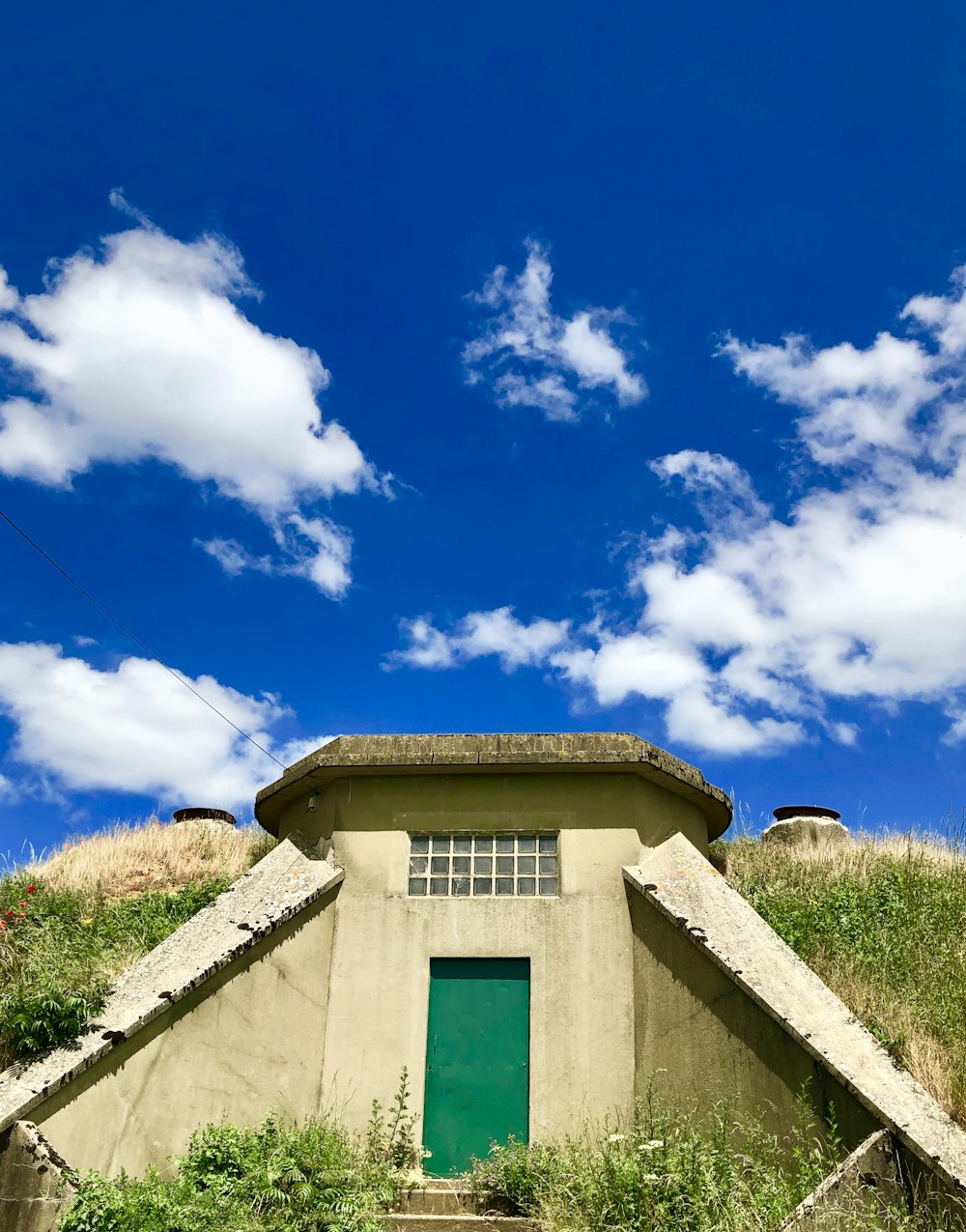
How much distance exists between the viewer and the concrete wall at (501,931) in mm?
9469

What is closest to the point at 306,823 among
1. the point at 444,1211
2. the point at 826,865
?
the point at 444,1211

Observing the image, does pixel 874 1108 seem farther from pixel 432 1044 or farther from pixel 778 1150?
pixel 432 1044

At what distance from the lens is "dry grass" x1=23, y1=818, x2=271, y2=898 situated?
1397 cm

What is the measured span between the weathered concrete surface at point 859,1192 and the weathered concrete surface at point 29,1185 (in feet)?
17.1

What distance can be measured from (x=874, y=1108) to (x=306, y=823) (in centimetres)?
633

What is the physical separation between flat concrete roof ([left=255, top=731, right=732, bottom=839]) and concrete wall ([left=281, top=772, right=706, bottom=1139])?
0.57ft

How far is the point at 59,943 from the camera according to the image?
11.0 m

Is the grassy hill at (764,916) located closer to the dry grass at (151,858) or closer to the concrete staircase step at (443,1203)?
the dry grass at (151,858)

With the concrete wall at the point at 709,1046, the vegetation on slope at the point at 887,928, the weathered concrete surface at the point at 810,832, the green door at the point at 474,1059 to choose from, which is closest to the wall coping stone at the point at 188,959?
the green door at the point at 474,1059

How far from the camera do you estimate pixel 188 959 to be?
930 centimetres

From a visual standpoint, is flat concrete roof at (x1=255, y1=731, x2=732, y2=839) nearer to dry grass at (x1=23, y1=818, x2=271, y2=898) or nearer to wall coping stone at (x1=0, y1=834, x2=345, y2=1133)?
wall coping stone at (x1=0, y1=834, x2=345, y2=1133)

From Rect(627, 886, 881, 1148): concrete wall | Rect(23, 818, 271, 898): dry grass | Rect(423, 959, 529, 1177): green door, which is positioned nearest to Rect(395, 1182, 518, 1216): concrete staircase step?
Rect(423, 959, 529, 1177): green door

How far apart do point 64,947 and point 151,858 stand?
4.09m

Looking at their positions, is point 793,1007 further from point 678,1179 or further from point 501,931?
point 501,931
